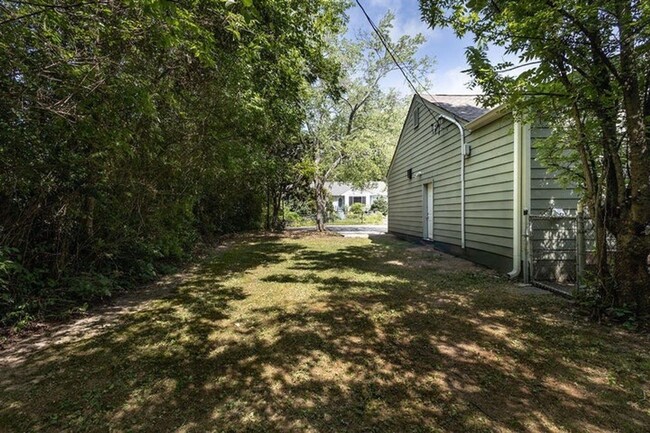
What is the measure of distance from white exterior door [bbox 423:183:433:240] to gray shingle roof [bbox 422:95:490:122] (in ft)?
7.51

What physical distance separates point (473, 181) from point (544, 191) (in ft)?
6.12

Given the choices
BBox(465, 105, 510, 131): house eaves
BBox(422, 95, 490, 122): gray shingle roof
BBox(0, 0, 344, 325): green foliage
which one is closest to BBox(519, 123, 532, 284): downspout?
BBox(465, 105, 510, 131): house eaves

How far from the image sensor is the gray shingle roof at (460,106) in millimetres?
7742

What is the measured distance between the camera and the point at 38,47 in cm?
304

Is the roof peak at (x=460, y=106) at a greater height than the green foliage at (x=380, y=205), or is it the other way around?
the roof peak at (x=460, y=106)

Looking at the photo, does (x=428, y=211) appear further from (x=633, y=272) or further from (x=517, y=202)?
(x=633, y=272)

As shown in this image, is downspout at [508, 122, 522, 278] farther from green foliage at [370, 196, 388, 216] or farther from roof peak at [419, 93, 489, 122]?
green foliage at [370, 196, 388, 216]

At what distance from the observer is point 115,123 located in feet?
12.1

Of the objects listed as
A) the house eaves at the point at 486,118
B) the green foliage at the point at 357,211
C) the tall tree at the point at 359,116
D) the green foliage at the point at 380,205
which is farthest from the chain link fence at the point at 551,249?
the green foliage at the point at 380,205

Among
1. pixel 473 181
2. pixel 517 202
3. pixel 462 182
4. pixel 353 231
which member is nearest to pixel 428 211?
pixel 462 182

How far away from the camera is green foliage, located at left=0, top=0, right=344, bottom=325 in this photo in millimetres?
3117

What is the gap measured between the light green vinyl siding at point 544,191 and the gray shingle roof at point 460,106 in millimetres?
1707

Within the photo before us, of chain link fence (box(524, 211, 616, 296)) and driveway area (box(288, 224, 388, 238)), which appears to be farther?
driveway area (box(288, 224, 388, 238))

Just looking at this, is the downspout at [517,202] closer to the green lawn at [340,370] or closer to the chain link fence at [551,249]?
the chain link fence at [551,249]
